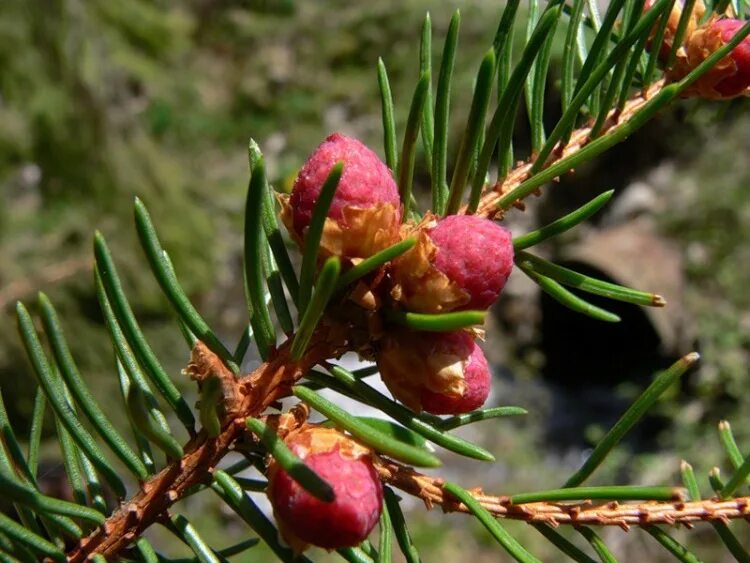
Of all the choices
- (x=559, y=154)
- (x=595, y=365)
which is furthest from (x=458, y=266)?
(x=595, y=365)

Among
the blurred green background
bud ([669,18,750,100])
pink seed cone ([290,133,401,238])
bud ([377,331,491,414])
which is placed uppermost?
bud ([669,18,750,100])

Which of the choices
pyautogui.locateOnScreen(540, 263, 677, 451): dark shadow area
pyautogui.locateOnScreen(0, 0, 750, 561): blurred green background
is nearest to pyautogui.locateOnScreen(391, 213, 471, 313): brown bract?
pyautogui.locateOnScreen(0, 0, 750, 561): blurred green background

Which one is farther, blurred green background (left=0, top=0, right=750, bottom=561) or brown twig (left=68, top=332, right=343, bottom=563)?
blurred green background (left=0, top=0, right=750, bottom=561)

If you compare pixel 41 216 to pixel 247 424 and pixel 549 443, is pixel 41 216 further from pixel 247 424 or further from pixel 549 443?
pixel 549 443

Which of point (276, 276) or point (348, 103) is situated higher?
point (276, 276)

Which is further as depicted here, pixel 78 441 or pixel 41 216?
pixel 41 216

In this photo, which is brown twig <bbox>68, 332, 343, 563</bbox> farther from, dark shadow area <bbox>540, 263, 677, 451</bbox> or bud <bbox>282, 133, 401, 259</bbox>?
dark shadow area <bbox>540, 263, 677, 451</bbox>

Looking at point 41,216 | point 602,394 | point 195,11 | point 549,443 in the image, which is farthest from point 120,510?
point 195,11
